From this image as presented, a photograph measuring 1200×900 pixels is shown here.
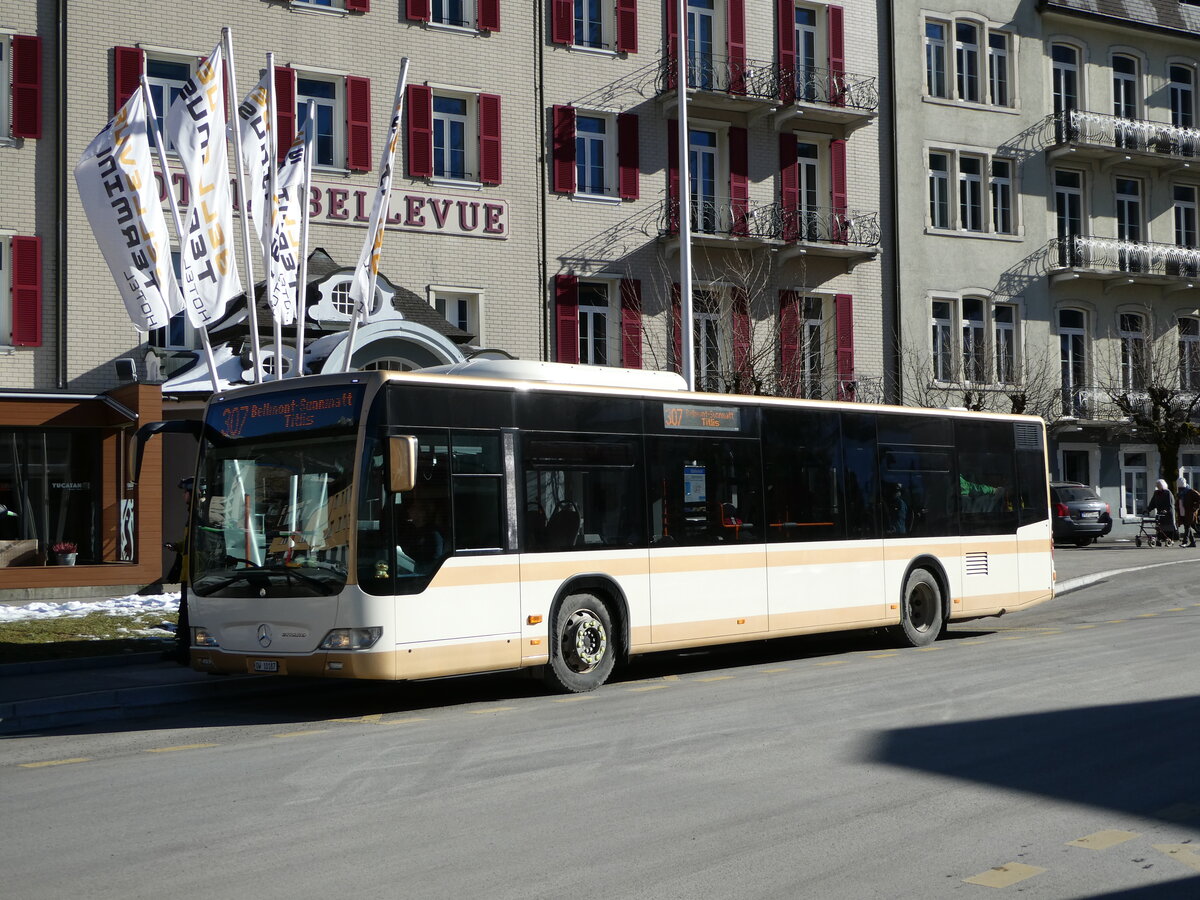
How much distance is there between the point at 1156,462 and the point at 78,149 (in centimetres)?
3019

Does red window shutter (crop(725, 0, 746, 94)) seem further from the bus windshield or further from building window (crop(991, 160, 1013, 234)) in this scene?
the bus windshield

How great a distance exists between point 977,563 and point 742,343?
14.3m

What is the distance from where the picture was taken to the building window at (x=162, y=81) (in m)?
25.9

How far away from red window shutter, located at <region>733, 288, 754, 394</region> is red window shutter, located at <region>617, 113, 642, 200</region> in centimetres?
325

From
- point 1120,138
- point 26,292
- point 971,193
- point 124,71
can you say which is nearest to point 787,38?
point 971,193

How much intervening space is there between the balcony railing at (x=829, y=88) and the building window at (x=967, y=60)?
12.2 feet

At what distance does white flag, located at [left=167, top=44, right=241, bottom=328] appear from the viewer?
1811cm

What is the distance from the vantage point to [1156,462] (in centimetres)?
4131

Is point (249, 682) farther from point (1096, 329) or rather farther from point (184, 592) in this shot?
point (1096, 329)

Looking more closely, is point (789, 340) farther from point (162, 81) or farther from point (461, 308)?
point (162, 81)

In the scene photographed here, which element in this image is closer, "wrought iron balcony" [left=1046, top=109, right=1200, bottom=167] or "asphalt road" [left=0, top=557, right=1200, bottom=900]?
"asphalt road" [left=0, top=557, right=1200, bottom=900]

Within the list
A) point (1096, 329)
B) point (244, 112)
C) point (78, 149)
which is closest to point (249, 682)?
point (244, 112)

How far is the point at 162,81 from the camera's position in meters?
26.0

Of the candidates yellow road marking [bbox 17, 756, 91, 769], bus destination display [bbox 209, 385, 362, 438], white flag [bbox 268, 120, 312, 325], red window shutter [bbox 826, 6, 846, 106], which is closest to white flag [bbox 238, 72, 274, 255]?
white flag [bbox 268, 120, 312, 325]
